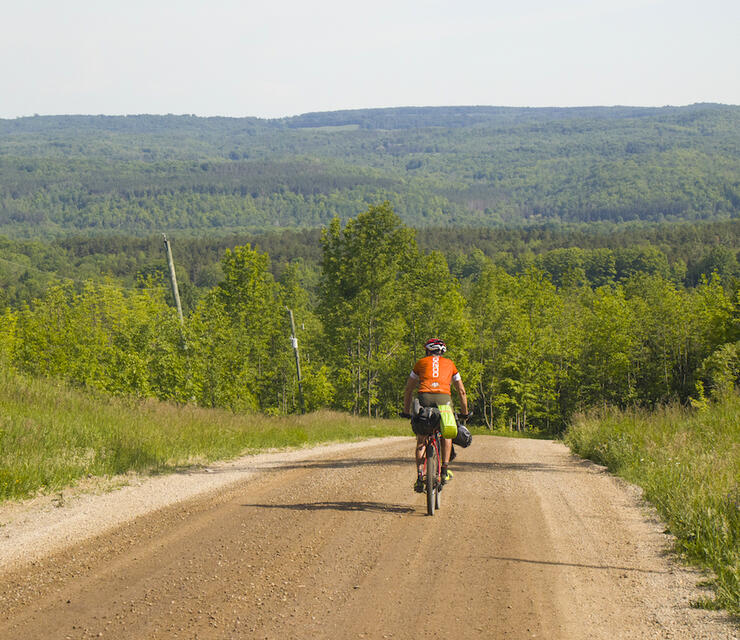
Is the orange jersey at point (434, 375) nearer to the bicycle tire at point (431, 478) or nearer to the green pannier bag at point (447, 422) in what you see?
the green pannier bag at point (447, 422)

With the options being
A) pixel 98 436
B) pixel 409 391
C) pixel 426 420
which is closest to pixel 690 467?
pixel 426 420

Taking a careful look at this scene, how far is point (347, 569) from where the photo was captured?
684cm

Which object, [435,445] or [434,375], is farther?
[434,375]

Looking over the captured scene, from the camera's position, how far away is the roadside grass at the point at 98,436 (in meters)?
10.4

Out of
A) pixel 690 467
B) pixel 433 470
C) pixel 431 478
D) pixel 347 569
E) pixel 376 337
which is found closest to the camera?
pixel 347 569

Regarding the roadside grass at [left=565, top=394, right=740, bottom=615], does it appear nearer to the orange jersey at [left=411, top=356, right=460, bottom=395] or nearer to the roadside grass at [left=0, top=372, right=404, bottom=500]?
the orange jersey at [left=411, top=356, right=460, bottom=395]

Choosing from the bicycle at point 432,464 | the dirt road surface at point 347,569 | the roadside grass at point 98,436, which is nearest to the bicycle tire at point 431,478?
the bicycle at point 432,464

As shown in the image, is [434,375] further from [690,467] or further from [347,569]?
[690,467]

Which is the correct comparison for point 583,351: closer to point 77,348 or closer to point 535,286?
point 535,286

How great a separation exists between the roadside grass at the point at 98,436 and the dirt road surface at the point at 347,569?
99 cm

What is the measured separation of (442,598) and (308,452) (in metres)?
11.9

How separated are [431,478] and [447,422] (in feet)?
2.46

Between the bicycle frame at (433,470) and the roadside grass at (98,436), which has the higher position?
the bicycle frame at (433,470)

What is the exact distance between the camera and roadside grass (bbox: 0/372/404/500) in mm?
10422
